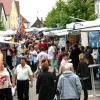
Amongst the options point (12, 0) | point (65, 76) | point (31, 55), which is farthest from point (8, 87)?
point (12, 0)

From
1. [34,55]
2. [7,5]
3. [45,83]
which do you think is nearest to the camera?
[45,83]

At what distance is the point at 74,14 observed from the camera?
153 ft

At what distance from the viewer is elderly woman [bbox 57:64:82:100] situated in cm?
1099

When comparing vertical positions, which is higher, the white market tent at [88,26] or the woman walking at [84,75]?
the white market tent at [88,26]

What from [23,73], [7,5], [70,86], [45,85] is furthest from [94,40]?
[7,5]

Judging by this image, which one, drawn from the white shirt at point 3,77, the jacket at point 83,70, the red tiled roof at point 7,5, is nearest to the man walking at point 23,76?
the jacket at point 83,70

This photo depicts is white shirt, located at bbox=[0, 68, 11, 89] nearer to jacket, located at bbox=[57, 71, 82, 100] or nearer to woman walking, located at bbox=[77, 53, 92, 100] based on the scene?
jacket, located at bbox=[57, 71, 82, 100]

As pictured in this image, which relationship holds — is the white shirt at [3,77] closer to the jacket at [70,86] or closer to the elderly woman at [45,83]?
the elderly woman at [45,83]

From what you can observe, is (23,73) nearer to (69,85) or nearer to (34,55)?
(69,85)

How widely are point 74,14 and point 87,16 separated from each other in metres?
1.50

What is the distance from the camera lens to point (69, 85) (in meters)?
11.0

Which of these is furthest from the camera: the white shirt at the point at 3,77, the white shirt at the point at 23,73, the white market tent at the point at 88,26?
the white market tent at the point at 88,26

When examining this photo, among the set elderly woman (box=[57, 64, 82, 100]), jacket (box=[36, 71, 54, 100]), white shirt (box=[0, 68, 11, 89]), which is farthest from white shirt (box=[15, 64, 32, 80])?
elderly woman (box=[57, 64, 82, 100])

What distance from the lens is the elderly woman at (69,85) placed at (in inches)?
433
